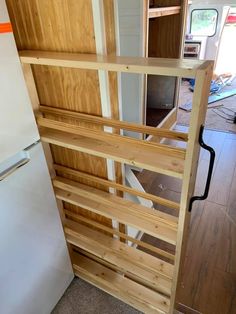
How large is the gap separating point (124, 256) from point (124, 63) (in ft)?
3.49

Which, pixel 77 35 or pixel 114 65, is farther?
pixel 77 35

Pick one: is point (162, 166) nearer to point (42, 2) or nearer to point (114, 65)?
point (114, 65)

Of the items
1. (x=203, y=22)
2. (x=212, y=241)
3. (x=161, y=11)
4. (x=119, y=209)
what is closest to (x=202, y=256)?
(x=212, y=241)

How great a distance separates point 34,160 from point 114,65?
0.58 metres

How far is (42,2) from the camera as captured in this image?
934 millimetres

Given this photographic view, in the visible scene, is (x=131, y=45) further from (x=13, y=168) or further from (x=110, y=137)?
(x=13, y=168)

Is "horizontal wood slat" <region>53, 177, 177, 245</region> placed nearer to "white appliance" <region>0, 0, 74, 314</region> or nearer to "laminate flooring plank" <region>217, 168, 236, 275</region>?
"white appliance" <region>0, 0, 74, 314</region>

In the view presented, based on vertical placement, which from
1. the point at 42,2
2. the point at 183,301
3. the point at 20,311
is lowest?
the point at 183,301

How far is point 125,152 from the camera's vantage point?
93cm

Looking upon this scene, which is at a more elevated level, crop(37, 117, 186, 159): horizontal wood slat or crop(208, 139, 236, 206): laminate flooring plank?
crop(37, 117, 186, 159): horizontal wood slat

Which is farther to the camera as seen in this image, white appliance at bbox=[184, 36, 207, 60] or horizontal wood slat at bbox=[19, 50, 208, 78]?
white appliance at bbox=[184, 36, 207, 60]

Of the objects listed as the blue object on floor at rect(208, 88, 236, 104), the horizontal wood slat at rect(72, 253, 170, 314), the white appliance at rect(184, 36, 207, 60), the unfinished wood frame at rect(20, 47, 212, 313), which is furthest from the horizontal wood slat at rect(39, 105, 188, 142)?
the white appliance at rect(184, 36, 207, 60)

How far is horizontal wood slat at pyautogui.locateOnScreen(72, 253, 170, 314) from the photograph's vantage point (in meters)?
1.41

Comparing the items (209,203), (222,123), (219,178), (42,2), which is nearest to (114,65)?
(42,2)
